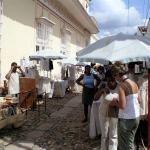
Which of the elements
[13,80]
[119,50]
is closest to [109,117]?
[119,50]

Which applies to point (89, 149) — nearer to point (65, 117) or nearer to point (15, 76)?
point (65, 117)

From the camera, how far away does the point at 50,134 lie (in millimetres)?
9148

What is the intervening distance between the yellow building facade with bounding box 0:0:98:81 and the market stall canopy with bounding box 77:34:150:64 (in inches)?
190

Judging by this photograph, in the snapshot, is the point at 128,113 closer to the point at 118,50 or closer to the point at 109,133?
the point at 109,133

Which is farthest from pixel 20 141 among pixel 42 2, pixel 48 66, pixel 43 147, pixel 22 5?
pixel 42 2

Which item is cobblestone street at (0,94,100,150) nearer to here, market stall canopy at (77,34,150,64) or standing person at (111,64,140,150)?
market stall canopy at (77,34,150,64)

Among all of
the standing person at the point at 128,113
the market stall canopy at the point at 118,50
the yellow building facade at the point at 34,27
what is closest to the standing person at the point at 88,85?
the market stall canopy at the point at 118,50

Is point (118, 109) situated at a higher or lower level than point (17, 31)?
lower

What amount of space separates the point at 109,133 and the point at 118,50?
1564 millimetres

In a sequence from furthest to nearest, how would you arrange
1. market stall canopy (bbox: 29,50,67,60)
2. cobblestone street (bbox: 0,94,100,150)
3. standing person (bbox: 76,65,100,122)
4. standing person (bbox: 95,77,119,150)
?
market stall canopy (bbox: 29,50,67,60), standing person (bbox: 76,65,100,122), cobblestone street (bbox: 0,94,100,150), standing person (bbox: 95,77,119,150)

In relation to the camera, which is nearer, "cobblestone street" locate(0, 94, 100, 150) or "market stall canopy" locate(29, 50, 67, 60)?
"cobblestone street" locate(0, 94, 100, 150)

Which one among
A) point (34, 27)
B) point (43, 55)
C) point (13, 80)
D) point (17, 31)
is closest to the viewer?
point (13, 80)

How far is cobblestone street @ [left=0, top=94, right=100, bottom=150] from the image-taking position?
8.03m

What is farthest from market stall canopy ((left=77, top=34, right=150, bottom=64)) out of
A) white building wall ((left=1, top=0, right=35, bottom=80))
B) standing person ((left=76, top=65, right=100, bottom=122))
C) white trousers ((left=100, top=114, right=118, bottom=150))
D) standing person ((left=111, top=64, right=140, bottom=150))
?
white building wall ((left=1, top=0, right=35, bottom=80))
